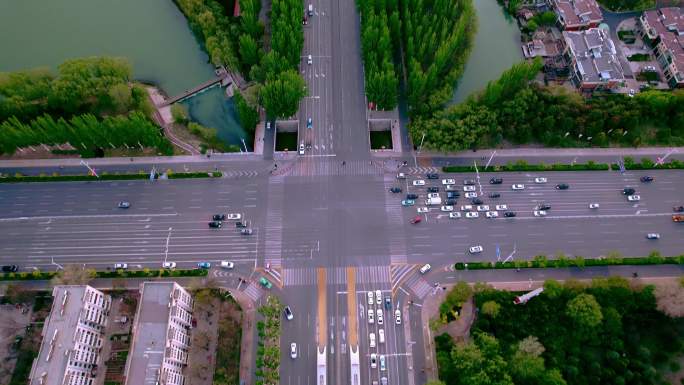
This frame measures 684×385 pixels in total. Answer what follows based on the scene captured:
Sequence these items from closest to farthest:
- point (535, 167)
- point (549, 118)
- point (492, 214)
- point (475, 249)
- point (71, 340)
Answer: point (71, 340), point (475, 249), point (492, 214), point (535, 167), point (549, 118)

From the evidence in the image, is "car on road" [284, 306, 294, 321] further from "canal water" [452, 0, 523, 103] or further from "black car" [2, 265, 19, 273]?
"canal water" [452, 0, 523, 103]

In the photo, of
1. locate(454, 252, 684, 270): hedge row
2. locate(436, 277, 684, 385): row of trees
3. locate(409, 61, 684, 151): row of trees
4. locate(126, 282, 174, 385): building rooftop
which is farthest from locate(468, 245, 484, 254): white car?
locate(126, 282, 174, 385): building rooftop

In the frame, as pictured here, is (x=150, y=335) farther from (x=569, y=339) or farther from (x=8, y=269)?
(x=569, y=339)

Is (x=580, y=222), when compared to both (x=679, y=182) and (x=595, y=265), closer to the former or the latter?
(x=595, y=265)

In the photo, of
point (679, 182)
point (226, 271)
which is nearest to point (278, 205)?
point (226, 271)

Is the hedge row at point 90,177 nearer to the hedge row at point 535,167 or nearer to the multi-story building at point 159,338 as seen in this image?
the multi-story building at point 159,338

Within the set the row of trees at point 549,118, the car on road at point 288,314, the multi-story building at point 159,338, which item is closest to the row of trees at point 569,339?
the car on road at point 288,314

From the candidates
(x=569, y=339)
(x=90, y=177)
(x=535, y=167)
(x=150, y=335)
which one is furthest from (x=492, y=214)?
(x=90, y=177)
